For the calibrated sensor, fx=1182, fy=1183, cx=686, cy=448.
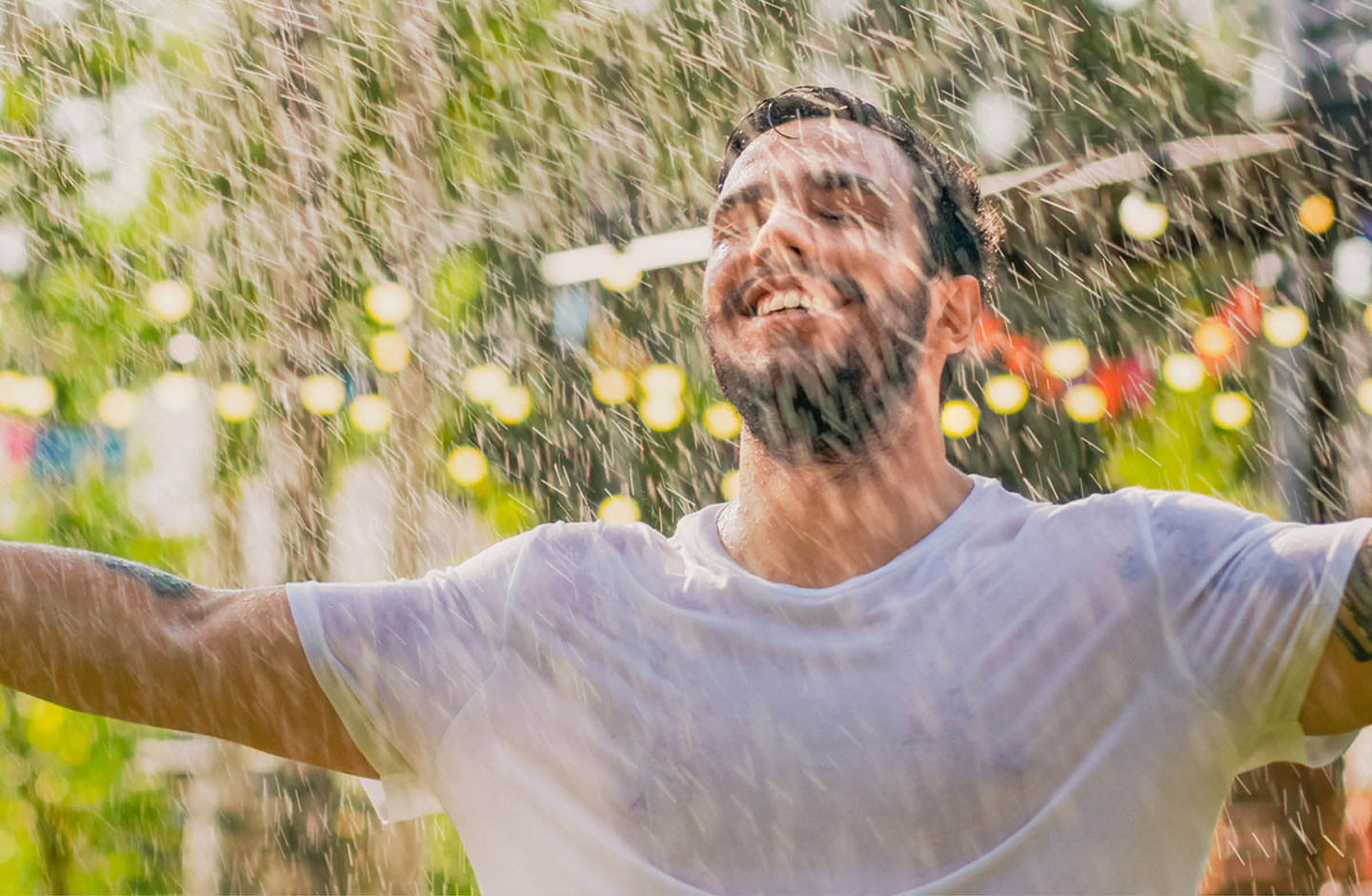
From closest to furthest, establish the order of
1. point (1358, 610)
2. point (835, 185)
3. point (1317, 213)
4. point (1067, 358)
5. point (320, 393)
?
point (1358, 610) < point (835, 185) < point (1317, 213) < point (1067, 358) < point (320, 393)

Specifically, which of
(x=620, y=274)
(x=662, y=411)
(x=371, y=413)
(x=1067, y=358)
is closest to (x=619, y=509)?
(x=662, y=411)

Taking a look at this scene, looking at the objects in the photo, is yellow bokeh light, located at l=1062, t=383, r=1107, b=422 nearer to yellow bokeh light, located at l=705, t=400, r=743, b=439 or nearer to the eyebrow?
yellow bokeh light, located at l=705, t=400, r=743, b=439

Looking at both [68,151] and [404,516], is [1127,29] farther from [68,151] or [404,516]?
[68,151]

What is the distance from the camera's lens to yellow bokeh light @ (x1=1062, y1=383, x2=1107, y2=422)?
329 cm

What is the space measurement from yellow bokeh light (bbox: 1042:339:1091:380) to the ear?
104cm

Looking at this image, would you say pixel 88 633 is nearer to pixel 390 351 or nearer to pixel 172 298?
pixel 390 351

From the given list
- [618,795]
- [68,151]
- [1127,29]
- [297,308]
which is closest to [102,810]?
[297,308]

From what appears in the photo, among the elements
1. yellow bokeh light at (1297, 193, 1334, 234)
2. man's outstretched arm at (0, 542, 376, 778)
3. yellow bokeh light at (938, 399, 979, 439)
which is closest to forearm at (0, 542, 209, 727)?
man's outstretched arm at (0, 542, 376, 778)

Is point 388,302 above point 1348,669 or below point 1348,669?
above

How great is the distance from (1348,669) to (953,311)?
989mm

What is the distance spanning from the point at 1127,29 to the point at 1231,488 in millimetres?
1252

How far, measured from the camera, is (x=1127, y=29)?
3.08 meters

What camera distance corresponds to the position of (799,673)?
5.71 feet

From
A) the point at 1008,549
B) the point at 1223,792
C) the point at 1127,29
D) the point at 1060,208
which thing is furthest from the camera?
the point at 1060,208
